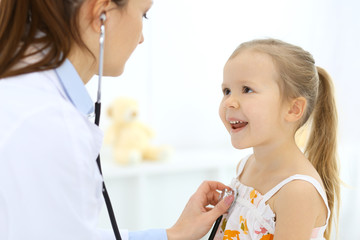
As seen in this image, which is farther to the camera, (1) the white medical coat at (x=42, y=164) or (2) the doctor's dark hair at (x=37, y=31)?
(2) the doctor's dark hair at (x=37, y=31)

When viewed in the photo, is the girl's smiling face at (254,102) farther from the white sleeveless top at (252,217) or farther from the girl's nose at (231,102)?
the white sleeveless top at (252,217)

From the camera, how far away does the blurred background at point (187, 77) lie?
261 centimetres

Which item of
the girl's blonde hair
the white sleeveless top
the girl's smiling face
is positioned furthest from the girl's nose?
the white sleeveless top

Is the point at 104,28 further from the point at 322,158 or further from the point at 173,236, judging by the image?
the point at 322,158

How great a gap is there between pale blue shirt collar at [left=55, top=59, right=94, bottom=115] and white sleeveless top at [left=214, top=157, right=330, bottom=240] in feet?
1.74

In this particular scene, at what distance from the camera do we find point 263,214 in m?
1.21

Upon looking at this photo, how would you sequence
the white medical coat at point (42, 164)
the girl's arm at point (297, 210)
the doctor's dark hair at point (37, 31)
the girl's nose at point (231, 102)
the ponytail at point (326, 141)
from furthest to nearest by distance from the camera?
the ponytail at point (326, 141) → the girl's nose at point (231, 102) → the girl's arm at point (297, 210) → the doctor's dark hair at point (37, 31) → the white medical coat at point (42, 164)

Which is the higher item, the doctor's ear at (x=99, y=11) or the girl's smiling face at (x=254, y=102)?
the doctor's ear at (x=99, y=11)

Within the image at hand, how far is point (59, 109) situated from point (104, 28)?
0.80 ft

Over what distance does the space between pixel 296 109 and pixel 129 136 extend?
151 centimetres

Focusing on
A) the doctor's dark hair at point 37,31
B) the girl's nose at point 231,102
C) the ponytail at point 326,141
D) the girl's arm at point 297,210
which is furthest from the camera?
the ponytail at point 326,141

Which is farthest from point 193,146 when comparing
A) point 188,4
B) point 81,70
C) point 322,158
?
point 81,70

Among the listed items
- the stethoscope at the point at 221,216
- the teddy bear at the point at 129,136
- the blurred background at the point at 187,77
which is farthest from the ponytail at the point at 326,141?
the teddy bear at the point at 129,136

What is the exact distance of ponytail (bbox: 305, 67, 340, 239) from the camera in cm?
136
